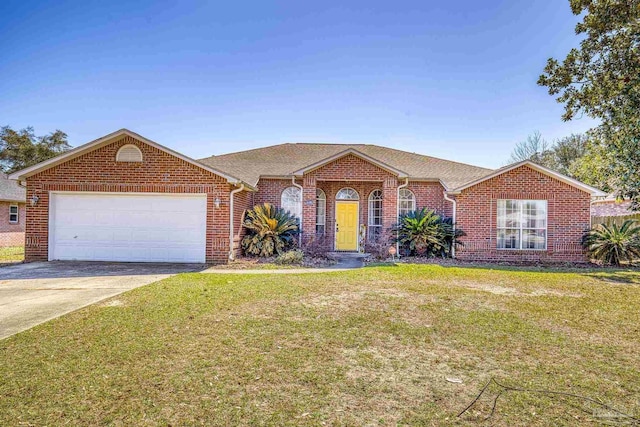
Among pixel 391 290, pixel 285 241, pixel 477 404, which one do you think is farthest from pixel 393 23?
pixel 477 404

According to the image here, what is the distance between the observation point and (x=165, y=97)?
51.9 ft

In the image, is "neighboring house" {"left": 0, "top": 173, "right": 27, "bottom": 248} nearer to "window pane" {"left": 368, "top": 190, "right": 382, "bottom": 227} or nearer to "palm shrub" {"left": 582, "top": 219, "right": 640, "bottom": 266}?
"window pane" {"left": 368, "top": 190, "right": 382, "bottom": 227}

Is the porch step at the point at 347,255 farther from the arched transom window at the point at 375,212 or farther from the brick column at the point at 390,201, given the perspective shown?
the brick column at the point at 390,201

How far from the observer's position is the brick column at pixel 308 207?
550 inches

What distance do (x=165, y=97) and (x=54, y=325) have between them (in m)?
12.8

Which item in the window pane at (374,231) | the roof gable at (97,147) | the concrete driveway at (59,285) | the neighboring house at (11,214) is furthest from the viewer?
the neighboring house at (11,214)

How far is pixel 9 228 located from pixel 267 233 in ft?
53.9

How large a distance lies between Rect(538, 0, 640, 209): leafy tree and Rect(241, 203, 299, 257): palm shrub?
30.6 ft

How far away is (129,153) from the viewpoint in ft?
39.2

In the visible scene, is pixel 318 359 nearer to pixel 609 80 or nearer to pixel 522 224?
pixel 609 80

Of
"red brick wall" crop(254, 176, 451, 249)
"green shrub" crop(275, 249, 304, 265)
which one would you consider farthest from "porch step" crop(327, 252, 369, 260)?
"green shrub" crop(275, 249, 304, 265)

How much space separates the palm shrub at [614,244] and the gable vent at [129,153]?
52.3 ft

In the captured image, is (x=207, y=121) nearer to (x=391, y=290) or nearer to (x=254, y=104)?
(x=254, y=104)

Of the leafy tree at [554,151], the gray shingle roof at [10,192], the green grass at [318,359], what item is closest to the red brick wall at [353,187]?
the green grass at [318,359]
